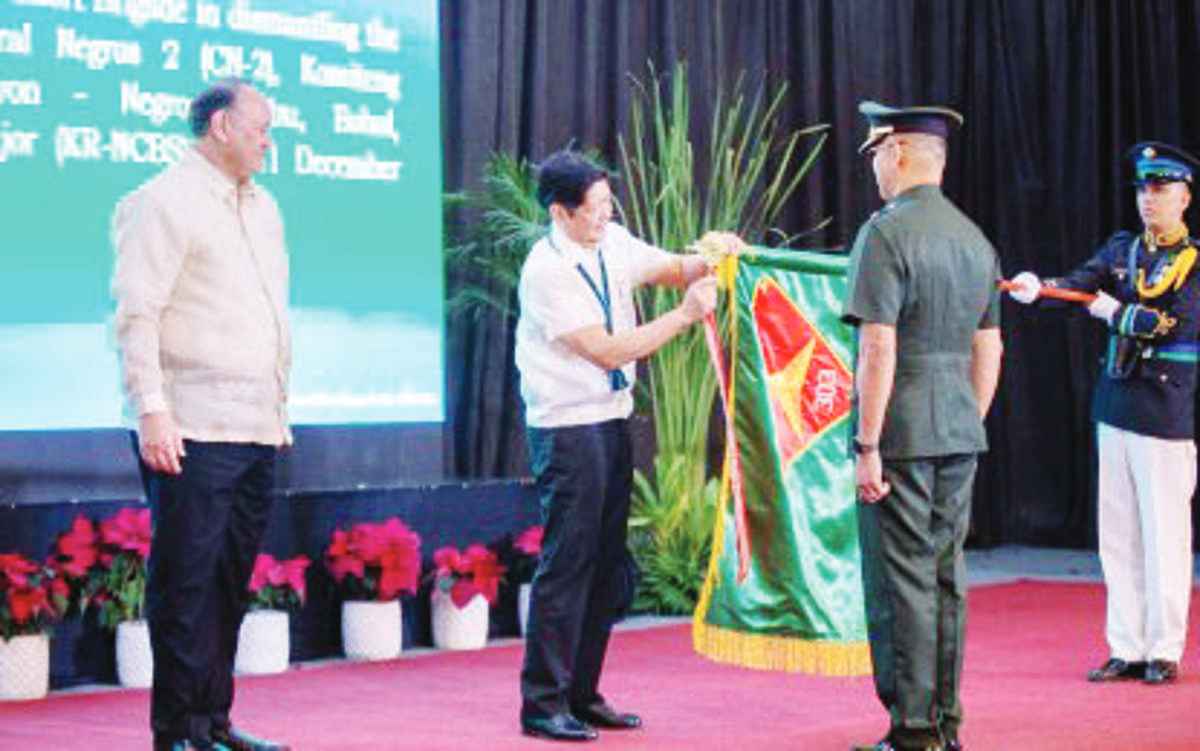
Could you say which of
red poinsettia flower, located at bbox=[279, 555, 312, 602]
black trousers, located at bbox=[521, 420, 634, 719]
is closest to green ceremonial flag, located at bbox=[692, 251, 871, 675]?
black trousers, located at bbox=[521, 420, 634, 719]

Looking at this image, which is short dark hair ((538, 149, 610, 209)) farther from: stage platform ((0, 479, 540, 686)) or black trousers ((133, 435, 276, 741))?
stage platform ((0, 479, 540, 686))

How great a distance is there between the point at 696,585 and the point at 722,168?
70.9 inches

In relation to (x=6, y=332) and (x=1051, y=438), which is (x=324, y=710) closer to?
(x=6, y=332)

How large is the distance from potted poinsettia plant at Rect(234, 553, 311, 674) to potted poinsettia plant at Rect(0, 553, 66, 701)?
56 centimetres

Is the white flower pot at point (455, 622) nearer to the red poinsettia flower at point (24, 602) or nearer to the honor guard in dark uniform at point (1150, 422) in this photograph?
the red poinsettia flower at point (24, 602)

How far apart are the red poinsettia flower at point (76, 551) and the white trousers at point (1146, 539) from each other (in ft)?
8.41

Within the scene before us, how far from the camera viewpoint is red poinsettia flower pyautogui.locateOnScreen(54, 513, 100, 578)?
5672mm

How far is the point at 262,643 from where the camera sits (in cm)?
597

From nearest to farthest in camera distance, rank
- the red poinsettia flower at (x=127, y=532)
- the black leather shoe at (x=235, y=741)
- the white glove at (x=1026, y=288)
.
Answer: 1. the black leather shoe at (x=235, y=741)
2. the white glove at (x=1026, y=288)
3. the red poinsettia flower at (x=127, y=532)

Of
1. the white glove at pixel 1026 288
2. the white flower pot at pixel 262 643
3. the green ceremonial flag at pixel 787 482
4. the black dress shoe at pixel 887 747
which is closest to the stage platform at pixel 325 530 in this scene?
Answer: the white flower pot at pixel 262 643

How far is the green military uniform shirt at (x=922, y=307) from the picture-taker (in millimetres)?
4207

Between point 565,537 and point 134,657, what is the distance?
5.34ft

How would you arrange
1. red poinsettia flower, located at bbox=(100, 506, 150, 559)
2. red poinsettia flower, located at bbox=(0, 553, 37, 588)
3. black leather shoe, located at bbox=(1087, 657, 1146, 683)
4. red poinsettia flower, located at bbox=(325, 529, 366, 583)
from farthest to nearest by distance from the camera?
red poinsettia flower, located at bbox=(325, 529, 366, 583) → red poinsettia flower, located at bbox=(100, 506, 150, 559) → black leather shoe, located at bbox=(1087, 657, 1146, 683) → red poinsettia flower, located at bbox=(0, 553, 37, 588)

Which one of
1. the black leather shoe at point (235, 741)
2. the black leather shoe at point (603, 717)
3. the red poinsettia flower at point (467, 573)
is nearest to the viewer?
the black leather shoe at point (235, 741)
